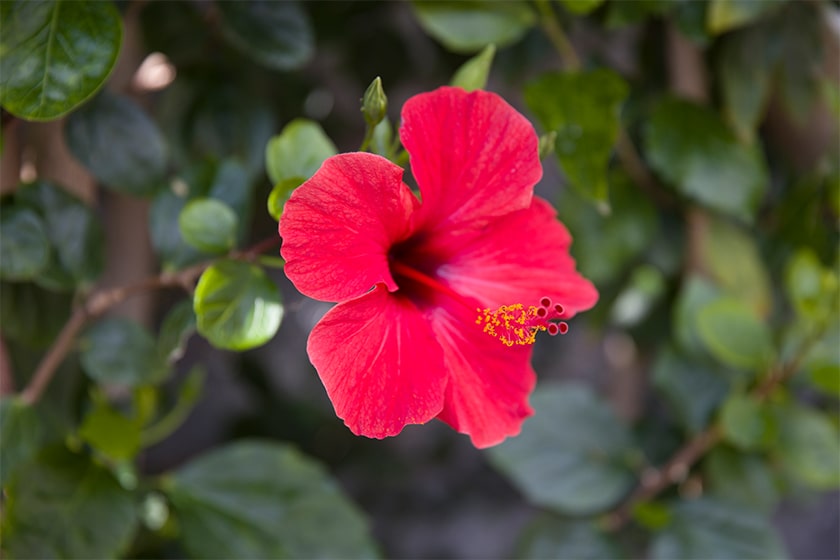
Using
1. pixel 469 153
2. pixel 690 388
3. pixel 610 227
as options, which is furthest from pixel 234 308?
Answer: pixel 690 388

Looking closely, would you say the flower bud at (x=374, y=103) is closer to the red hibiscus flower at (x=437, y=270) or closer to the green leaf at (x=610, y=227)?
the red hibiscus flower at (x=437, y=270)

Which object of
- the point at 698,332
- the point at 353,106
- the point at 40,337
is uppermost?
the point at 40,337

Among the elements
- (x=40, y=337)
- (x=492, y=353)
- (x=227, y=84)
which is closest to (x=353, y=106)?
(x=227, y=84)

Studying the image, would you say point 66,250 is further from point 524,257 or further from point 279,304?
point 524,257

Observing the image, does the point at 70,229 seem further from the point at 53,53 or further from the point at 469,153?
the point at 469,153

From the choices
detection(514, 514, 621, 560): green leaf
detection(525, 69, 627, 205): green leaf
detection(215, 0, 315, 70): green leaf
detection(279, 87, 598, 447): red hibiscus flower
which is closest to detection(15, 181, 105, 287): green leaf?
detection(215, 0, 315, 70): green leaf
